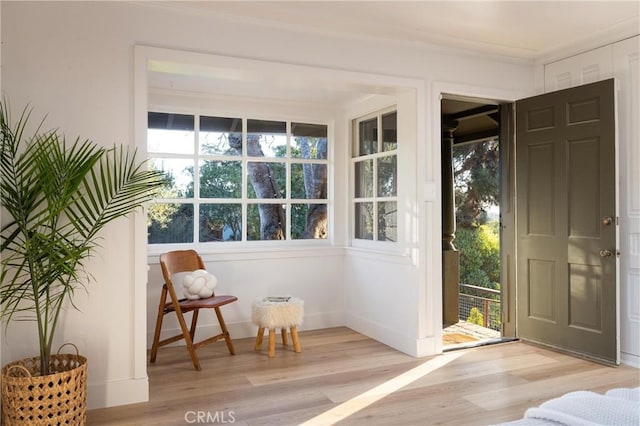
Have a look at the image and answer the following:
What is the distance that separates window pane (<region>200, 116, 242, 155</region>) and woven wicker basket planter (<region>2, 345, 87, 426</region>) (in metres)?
2.46

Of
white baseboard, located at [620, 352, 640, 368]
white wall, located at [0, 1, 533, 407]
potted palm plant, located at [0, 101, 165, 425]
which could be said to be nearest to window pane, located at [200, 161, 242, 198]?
white wall, located at [0, 1, 533, 407]

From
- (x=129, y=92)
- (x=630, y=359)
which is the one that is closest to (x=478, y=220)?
(x=630, y=359)

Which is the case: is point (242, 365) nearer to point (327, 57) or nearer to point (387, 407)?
point (387, 407)

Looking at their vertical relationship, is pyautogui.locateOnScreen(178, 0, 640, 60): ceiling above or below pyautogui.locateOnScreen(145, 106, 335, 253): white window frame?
above

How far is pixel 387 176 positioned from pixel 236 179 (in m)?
1.41

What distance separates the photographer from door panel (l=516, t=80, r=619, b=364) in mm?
3518

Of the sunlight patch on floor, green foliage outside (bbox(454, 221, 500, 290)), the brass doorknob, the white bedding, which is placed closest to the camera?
the white bedding

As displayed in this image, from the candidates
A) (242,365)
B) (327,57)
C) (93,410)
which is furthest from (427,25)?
(93,410)

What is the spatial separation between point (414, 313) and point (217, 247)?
6.12 ft

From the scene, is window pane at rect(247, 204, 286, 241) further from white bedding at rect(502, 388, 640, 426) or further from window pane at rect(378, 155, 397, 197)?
white bedding at rect(502, 388, 640, 426)

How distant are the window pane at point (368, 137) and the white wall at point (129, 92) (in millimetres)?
689

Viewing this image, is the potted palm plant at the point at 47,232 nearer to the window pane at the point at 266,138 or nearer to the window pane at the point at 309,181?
the window pane at the point at 266,138

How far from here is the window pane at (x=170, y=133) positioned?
14.1 feet

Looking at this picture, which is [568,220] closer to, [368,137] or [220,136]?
[368,137]
